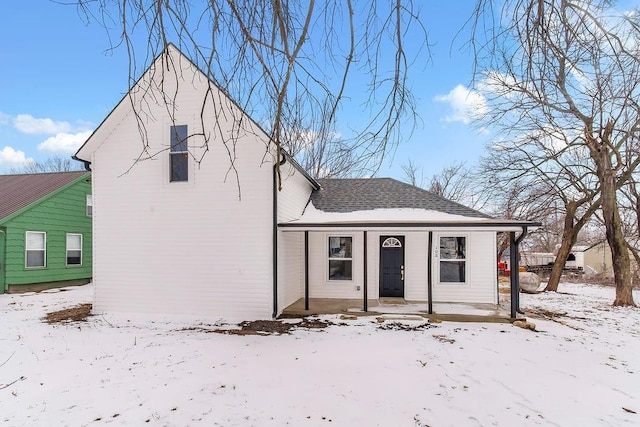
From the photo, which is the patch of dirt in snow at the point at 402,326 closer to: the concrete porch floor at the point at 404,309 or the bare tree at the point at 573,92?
the concrete porch floor at the point at 404,309

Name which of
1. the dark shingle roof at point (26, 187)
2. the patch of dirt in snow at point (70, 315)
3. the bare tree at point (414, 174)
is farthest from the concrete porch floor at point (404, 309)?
the bare tree at point (414, 174)

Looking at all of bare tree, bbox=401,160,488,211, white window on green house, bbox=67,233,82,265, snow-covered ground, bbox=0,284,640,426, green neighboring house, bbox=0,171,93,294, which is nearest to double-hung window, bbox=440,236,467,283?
snow-covered ground, bbox=0,284,640,426

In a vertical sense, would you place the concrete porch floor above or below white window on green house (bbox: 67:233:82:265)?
below

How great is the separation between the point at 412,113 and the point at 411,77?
0.97 ft

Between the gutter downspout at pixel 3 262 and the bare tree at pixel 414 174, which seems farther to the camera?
the bare tree at pixel 414 174

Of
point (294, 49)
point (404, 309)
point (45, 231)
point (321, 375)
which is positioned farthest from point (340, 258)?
point (45, 231)

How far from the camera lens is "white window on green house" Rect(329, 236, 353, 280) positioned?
417 inches

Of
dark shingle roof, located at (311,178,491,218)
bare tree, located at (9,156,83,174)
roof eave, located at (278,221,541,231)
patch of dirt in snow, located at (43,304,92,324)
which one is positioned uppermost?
bare tree, located at (9,156,83,174)

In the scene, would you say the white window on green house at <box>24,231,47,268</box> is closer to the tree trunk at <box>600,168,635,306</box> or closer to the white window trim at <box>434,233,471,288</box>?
the white window trim at <box>434,233,471,288</box>

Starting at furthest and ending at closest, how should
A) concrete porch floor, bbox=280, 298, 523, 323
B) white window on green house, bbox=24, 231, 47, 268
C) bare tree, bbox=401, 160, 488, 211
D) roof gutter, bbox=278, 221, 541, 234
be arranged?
bare tree, bbox=401, 160, 488, 211 → white window on green house, bbox=24, 231, 47, 268 → concrete porch floor, bbox=280, 298, 523, 323 → roof gutter, bbox=278, 221, 541, 234

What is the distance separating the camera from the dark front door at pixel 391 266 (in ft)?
34.2

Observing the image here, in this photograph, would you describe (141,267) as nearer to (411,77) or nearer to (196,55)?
(196,55)

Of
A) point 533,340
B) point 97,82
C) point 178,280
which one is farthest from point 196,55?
point 533,340

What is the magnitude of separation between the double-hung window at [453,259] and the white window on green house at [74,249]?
14201 millimetres
